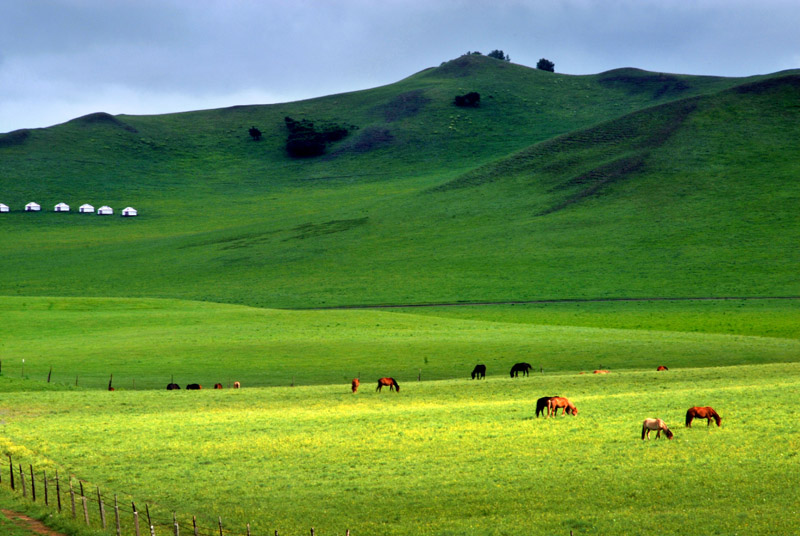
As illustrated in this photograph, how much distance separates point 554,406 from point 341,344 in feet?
84.5

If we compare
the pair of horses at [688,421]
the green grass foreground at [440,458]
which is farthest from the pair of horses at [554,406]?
the pair of horses at [688,421]

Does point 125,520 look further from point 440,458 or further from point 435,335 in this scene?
point 435,335

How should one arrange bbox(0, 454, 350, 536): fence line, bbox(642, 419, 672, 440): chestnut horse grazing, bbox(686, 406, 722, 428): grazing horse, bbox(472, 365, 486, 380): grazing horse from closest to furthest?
bbox(0, 454, 350, 536): fence line → bbox(642, 419, 672, 440): chestnut horse grazing → bbox(686, 406, 722, 428): grazing horse → bbox(472, 365, 486, 380): grazing horse

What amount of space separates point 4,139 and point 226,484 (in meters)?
201

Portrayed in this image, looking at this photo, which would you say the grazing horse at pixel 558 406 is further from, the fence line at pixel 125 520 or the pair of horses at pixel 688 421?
the fence line at pixel 125 520

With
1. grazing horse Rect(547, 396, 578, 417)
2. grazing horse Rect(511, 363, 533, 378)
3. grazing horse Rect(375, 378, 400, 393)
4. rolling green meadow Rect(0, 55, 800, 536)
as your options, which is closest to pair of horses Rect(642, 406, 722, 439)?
rolling green meadow Rect(0, 55, 800, 536)

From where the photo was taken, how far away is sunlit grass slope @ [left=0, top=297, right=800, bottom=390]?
4666cm

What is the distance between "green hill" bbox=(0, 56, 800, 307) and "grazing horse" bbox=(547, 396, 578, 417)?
54064mm

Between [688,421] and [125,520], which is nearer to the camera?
[125,520]

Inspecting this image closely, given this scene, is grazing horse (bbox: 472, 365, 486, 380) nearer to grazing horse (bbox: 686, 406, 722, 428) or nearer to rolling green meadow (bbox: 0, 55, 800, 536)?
rolling green meadow (bbox: 0, 55, 800, 536)

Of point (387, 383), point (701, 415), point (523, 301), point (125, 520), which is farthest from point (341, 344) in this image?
point (125, 520)

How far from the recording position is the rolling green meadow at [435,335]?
2055 centimetres

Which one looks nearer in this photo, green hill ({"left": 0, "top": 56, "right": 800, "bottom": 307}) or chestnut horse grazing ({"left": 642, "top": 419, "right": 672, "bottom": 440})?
chestnut horse grazing ({"left": 642, "top": 419, "right": 672, "bottom": 440})

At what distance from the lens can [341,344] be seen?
53812 millimetres
